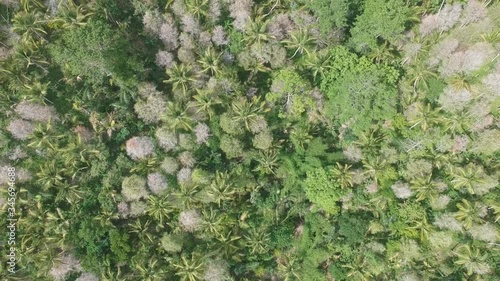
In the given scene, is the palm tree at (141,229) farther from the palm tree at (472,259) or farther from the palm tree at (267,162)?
the palm tree at (472,259)

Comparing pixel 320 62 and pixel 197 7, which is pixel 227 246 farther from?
pixel 197 7

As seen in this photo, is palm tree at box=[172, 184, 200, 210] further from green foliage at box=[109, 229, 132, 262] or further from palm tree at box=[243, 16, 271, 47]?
palm tree at box=[243, 16, 271, 47]

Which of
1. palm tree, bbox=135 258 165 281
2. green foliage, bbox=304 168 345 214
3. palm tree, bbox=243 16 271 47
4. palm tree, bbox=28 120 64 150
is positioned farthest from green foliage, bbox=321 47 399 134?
palm tree, bbox=28 120 64 150

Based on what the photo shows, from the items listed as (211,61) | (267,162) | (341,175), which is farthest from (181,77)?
(341,175)

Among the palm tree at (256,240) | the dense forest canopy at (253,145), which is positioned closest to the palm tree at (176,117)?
the dense forest canopy at (253,145)

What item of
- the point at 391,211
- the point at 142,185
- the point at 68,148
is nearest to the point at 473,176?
the point at 391,211

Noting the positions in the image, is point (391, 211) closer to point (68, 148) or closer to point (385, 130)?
point (385, 130)

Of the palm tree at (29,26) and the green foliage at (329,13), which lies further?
the palm tree at (29,26)
